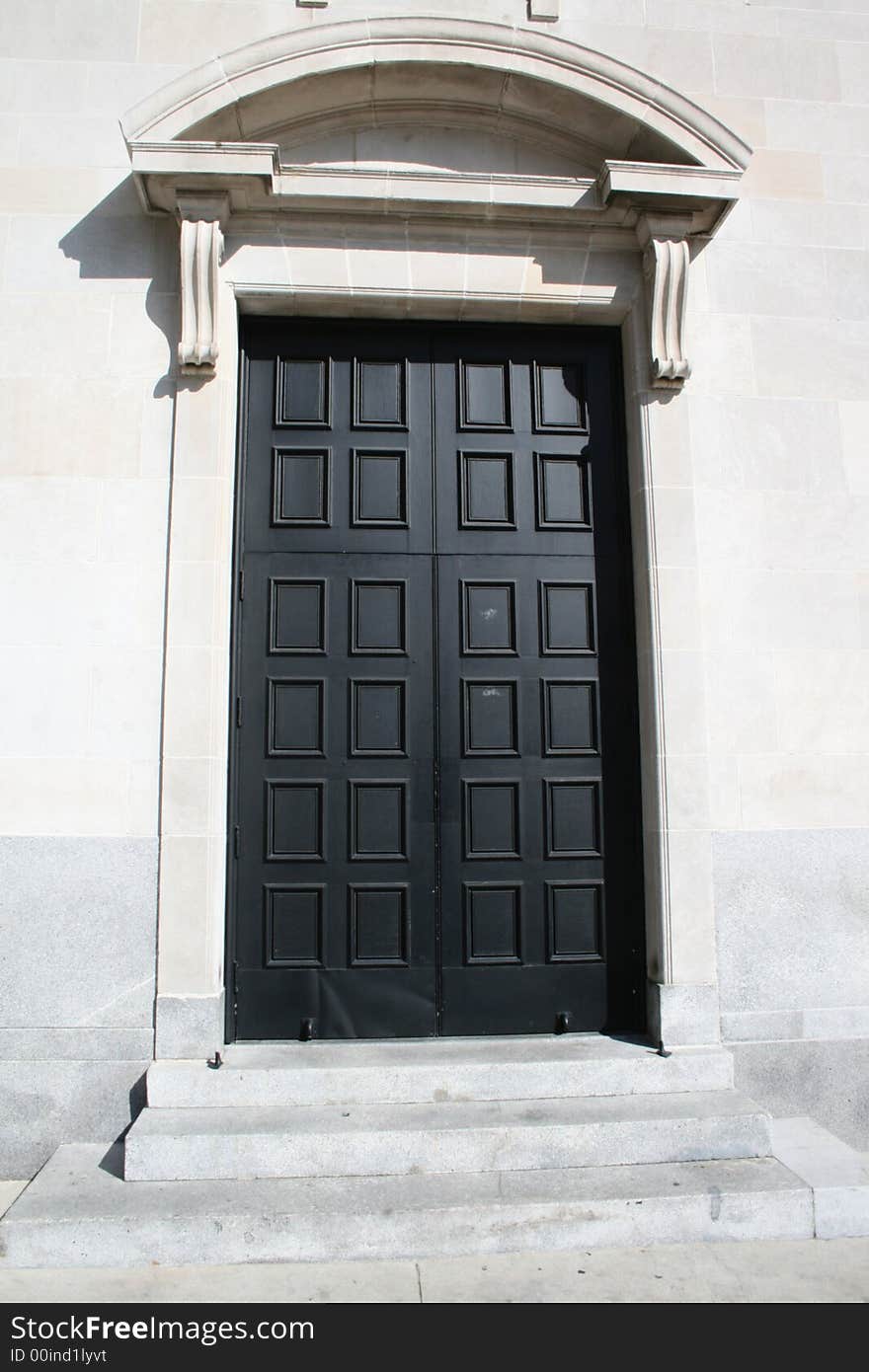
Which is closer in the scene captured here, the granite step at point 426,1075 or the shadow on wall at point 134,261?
the granite step at point 426,1075

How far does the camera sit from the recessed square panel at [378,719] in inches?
236

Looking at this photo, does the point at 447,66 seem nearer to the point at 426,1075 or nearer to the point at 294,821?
the point at 294,821

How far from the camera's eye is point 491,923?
19.6ft

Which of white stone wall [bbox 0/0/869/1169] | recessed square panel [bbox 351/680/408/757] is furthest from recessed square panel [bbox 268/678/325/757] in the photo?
white stone wall [bbox 0/0/869/1169]

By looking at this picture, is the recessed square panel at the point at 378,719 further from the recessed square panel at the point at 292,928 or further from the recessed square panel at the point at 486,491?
the recessed square panel at the point at 486,491

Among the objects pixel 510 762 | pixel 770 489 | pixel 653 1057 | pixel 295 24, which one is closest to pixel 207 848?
pixel 510 762

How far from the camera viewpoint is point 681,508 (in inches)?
237

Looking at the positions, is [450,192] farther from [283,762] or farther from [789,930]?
[789,930]

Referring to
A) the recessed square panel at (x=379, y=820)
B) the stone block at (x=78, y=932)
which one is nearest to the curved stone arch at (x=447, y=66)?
the recessed square panel at (x=379, y=820)

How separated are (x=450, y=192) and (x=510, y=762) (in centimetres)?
364

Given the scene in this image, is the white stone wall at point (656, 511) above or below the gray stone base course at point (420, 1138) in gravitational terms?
above

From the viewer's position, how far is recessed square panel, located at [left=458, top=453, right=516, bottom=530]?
6.20 metres

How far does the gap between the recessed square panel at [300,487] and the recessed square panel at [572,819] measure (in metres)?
2.32

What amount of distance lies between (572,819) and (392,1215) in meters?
2.55
